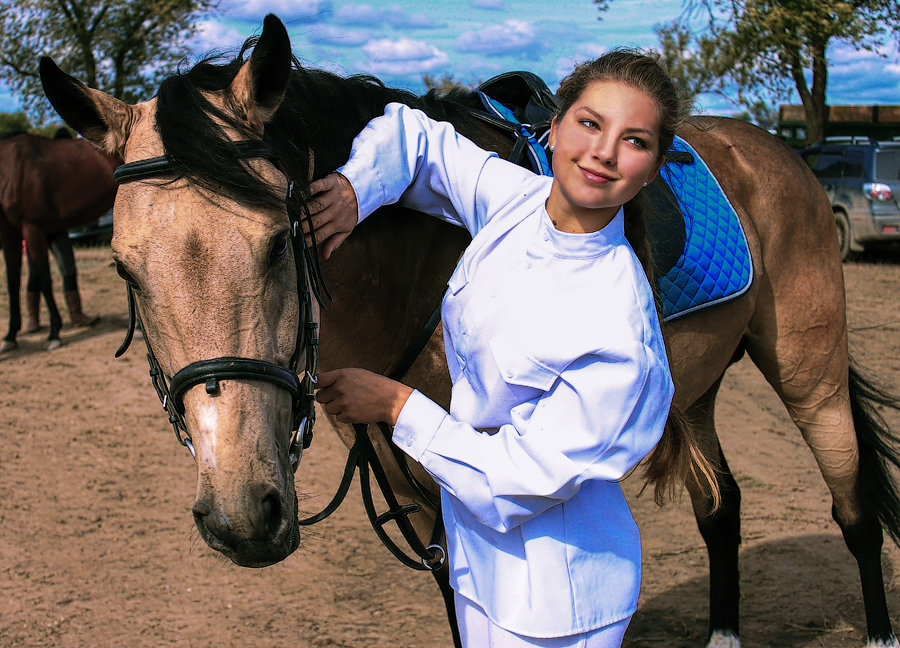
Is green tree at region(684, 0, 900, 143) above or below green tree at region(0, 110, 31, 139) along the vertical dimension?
above

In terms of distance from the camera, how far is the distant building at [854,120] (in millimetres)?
21906

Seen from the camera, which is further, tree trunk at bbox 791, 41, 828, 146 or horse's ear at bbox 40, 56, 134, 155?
tree trunk at bbox 791, 41, 828, 146

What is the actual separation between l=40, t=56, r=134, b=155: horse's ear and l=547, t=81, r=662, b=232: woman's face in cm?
85

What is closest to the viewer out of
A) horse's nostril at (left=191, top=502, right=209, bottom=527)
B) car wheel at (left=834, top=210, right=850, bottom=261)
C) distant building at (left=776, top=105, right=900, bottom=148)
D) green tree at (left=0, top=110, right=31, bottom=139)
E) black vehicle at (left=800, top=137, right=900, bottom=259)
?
horse's nostril at (left=191, top=502, right=209, bottom=527)

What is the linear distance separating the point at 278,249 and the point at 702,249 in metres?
1.49

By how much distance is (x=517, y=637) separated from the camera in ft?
4.55

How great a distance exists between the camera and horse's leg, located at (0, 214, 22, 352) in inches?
299

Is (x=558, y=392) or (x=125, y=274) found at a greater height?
(x=125, y=274)

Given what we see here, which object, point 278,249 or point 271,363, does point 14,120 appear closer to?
point 278,249

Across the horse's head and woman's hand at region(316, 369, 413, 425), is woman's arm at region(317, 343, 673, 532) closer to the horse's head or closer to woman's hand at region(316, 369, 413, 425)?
woman's hand at region(316, 369, 413, 425)

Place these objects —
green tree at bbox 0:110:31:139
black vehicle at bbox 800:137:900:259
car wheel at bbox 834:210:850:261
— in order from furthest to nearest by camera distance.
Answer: green tree at bbox 0:110:31:139 < car wheel at bbox 834:210:850:261 < black vehicle at bbox 800:137:900:259

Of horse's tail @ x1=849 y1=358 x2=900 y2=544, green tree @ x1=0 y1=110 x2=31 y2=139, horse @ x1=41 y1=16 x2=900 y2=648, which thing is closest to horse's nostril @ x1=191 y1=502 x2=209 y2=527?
horse @ x1=41 y1=16 x2=900 y2=648

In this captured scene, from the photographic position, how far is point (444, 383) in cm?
202

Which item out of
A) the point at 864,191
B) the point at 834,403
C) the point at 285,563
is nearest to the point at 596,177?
the point at 834,403
